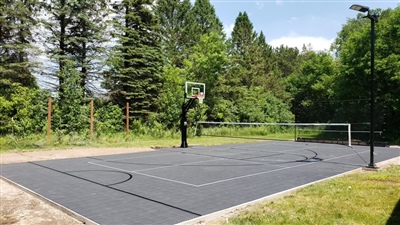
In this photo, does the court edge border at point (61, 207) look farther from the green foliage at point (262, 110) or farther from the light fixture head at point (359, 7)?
the green foliage at point (262, 110)

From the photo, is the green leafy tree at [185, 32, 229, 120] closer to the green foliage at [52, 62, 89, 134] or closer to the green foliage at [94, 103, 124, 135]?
the green foliage at [94, 103, 124, 135]

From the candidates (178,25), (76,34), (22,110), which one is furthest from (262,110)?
(22,110)

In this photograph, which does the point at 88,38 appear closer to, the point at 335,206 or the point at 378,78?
the point at 378,78

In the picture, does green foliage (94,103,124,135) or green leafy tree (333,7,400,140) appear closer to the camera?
green leafy tree (333,7,400,140)

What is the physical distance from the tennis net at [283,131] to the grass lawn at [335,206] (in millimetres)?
9717

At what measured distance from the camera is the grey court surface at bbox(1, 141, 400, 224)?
4383 millimetres

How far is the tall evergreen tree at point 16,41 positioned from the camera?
57.0 ft

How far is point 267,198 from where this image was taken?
489 cm

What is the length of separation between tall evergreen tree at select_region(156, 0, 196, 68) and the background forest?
0.30ft

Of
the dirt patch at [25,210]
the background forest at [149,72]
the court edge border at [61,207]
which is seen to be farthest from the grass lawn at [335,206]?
the background forest at [149,72]

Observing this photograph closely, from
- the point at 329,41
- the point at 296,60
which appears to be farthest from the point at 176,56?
the point at 296,60

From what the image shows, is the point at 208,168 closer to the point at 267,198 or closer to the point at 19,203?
the point at 267,198

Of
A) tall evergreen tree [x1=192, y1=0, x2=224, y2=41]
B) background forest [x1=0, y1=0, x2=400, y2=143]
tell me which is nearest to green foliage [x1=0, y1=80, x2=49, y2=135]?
background forest [x1=0, y1=0, x2=400, y2=143]

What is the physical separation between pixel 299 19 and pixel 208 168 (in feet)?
38.5
